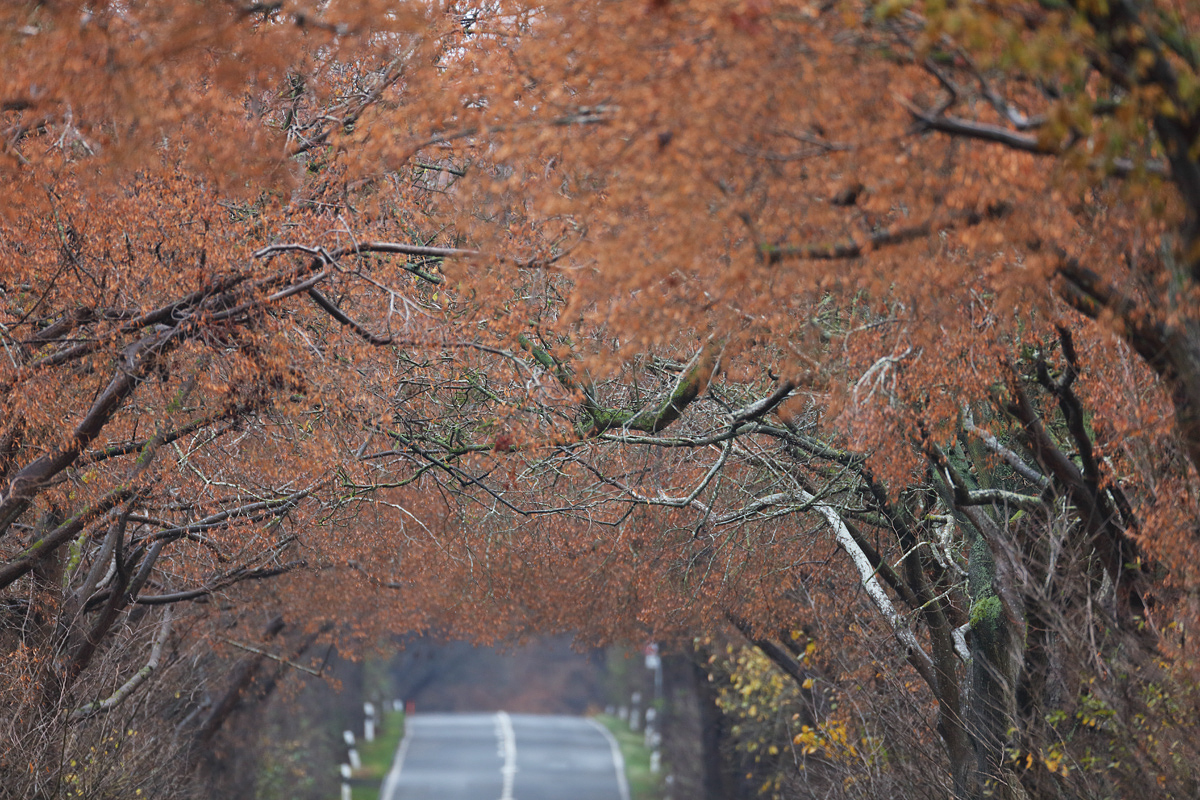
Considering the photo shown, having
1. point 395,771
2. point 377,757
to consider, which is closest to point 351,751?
point 395,771

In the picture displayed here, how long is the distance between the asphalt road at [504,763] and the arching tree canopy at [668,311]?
21295 millimetres

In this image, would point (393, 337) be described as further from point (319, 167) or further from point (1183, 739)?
point (1183, 739)

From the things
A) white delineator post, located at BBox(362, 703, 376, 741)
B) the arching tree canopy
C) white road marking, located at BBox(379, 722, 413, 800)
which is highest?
white delineator post, located at BBox(362, 703, 376, 741)

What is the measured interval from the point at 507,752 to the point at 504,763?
11.9ft

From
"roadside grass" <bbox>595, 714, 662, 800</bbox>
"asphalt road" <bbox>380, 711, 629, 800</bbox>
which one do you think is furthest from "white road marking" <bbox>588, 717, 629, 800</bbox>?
"roadside grass" <bbox>595, 714, 662, 800</bbox>

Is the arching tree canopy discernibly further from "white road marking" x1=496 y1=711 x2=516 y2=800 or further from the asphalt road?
"white road marking" x1=496 y1=711 x2=516 y2=800

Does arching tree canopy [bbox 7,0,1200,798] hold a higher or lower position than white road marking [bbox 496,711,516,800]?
lower

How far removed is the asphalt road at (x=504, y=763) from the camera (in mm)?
34000

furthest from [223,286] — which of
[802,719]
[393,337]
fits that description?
[802,719]

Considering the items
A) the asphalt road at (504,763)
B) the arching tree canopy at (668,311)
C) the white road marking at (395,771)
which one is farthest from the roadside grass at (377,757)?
the arching tree canopy at (668,311)

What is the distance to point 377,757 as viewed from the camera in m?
41.8

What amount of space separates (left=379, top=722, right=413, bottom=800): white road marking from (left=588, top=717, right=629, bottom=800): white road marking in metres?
7.07

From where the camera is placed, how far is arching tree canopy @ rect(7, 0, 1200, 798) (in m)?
4.88

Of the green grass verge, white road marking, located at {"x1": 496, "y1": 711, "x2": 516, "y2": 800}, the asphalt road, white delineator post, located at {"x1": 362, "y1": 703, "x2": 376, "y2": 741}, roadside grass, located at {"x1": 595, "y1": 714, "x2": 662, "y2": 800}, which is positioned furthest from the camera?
white delineator post, located at {"x1": 362, "y1": 703, "x2": 376, "y2": 741}
